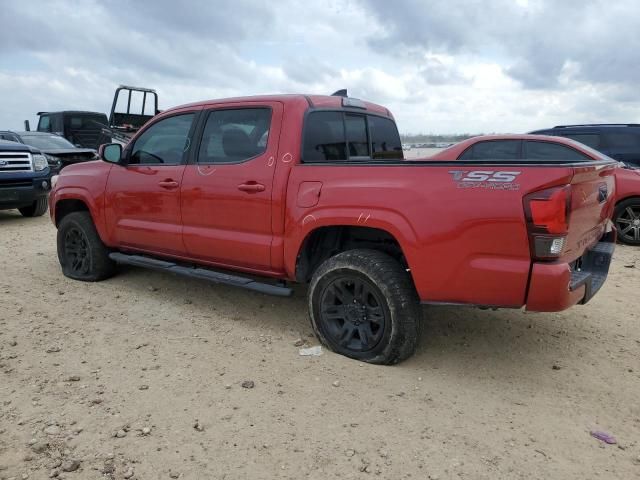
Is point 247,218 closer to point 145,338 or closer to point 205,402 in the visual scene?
point 145,338

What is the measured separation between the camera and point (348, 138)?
4.40 m

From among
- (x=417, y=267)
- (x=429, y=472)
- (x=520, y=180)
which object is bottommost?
(x=429, y=472)

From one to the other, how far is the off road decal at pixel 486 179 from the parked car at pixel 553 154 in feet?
11.5

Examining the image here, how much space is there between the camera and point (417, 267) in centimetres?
325

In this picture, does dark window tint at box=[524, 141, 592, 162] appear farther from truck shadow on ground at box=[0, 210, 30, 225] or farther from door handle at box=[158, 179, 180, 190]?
truck shadow on ground at box=[0, 210, 30, 225]

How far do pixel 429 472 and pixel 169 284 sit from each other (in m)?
3.74

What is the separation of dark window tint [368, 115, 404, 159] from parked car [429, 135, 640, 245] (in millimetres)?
1425

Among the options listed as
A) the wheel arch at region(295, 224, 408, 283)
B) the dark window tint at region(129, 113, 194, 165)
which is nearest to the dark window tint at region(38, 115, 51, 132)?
the dark window tint at region(129, 113, 194, 165)

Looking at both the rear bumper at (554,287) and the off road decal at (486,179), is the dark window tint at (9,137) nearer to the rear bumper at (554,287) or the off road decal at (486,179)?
the off road decal at (486,179)

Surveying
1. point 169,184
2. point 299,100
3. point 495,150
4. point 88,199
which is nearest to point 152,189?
point 169,184

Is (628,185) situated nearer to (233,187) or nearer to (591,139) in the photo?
(591,139)

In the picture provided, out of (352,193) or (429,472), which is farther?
(352,193)

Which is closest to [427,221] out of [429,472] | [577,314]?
[429,472]

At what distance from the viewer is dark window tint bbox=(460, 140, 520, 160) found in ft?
22.9
